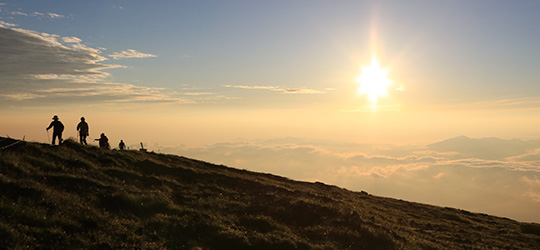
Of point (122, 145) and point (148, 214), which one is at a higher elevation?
point (122, 145)

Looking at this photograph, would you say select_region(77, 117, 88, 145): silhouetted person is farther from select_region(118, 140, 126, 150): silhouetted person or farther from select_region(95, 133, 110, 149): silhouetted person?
select_region(118, 140, 126, 150): silhouetted person

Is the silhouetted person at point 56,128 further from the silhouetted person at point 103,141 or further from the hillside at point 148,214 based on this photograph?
the silhouetted person at point 103,141

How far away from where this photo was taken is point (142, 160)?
32.0 m

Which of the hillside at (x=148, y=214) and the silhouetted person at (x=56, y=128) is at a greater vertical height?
the silhouetted person at (x=56, y=128)

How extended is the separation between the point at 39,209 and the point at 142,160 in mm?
18385

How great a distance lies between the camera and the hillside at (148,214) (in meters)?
13.2

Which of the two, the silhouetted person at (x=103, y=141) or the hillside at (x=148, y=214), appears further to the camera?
the silhouetted person at (x=103, y=141)

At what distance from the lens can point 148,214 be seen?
17422mm

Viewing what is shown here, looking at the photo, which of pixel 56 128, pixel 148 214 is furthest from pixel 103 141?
pixel 148 214

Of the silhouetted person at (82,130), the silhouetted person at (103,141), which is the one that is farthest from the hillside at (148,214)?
the silhouetted person at (103,141)

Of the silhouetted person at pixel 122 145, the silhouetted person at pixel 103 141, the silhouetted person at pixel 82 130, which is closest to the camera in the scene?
the silhouetted person at pixel 82 130

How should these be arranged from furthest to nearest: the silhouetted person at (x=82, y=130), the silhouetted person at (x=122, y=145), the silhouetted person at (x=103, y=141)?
the silhouetted person at (x=122, y=145) < the silhouetted person at (x=103, y=141) < the silhouetted person at (x=82, y=130)

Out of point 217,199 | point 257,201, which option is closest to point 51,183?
point 217,199

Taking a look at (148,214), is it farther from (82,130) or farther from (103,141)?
(103,141)
